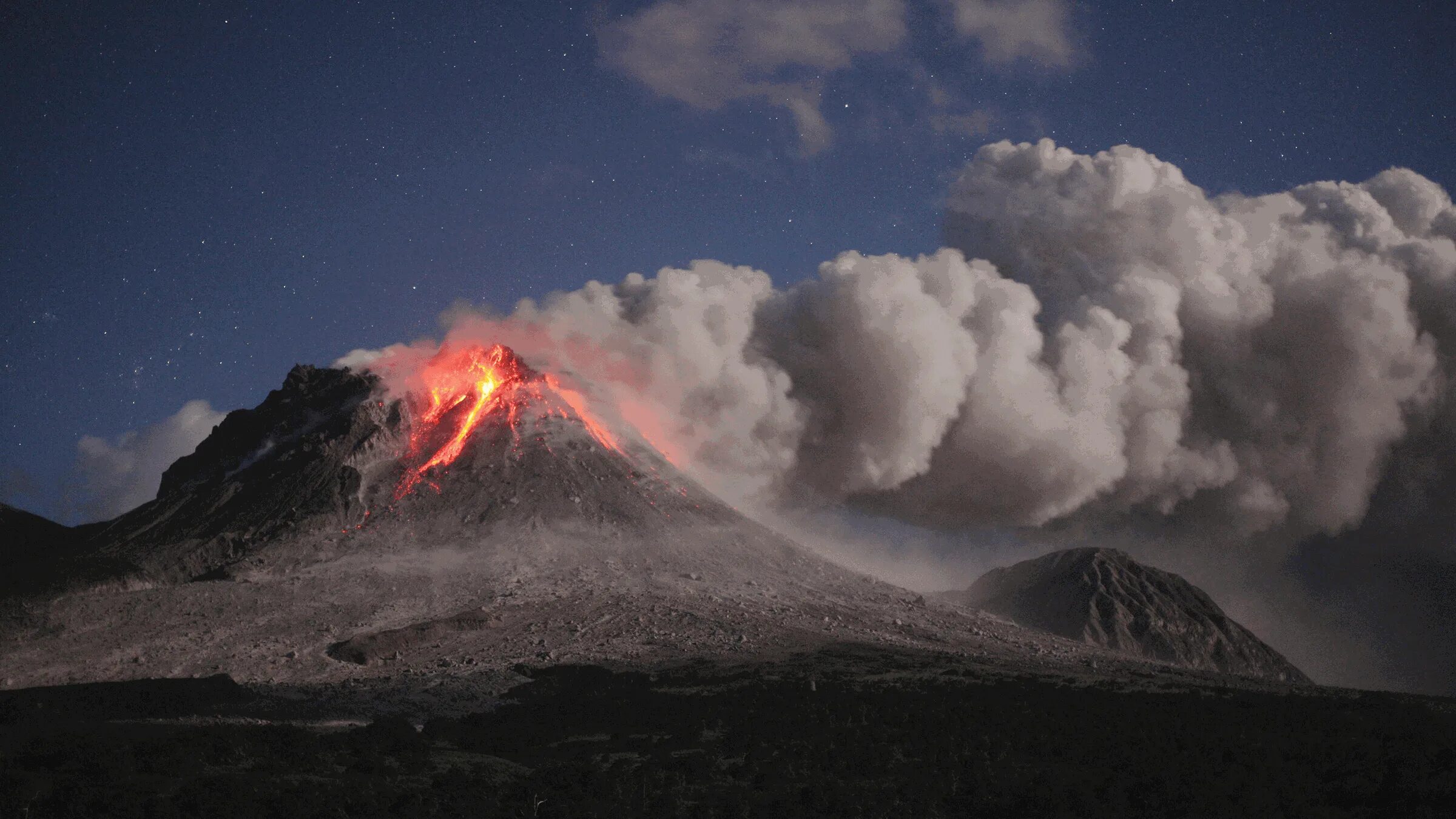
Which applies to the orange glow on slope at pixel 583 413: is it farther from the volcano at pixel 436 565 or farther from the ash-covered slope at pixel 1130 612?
the ash-covered slope at pixel 1130 612

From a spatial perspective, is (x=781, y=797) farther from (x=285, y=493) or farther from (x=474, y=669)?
(x=285, y=493)

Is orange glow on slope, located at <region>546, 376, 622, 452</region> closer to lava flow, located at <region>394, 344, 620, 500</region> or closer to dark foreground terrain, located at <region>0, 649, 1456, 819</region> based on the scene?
lava flow, located at <region>394, 344, 620, 500</region>

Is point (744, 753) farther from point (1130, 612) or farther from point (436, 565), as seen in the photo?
point (1130, 612)

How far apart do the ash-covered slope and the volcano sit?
72952mm

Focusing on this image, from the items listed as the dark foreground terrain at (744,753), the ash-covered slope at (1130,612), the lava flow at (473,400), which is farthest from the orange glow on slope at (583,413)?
the ash-covered slope at (1130,612)

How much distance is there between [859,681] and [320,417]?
82786 mm

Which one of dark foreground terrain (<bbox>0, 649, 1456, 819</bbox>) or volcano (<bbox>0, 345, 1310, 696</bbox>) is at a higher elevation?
volcano (<bbox>0, 345, 1310, 696</bbox>)

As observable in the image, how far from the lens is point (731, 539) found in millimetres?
105125

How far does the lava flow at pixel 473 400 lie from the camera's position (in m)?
118

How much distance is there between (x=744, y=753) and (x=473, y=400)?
88.1 m

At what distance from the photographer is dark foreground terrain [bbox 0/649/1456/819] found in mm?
35875

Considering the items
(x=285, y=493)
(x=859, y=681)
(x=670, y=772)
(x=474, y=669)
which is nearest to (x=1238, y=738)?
(x=859, y=681)

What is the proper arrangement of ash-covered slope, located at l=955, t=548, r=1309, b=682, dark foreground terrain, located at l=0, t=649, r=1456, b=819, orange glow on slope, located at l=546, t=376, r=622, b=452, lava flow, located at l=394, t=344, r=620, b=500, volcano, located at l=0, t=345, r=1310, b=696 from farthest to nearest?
1. ash-covered slope, located at l=955, t=548, r=1309, b=682
2. orange glow on slope, located at l=546, t=376, r=622, b=452
3. lava flow, located at l=394, t=344, r=620, b=500
4. volcano, located at l=0, t=345, r=1310, b=696
5. dark foreground terrain, located at l=0, t=649, r=1456, b=819

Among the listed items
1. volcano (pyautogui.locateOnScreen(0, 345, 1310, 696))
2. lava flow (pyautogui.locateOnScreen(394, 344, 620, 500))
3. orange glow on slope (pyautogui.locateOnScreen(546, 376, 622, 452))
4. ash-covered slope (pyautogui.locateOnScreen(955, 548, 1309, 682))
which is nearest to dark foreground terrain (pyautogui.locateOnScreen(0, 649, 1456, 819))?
volcano (pyautogui.locateOnScreen(0, 345, 1310, 696))
